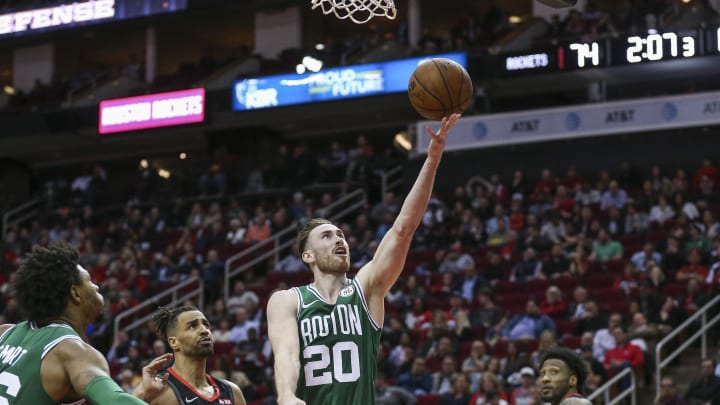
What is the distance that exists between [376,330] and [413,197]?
2.10 ft

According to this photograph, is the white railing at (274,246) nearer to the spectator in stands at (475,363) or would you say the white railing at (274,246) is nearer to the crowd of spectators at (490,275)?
the crowd of spectators at (490,275)

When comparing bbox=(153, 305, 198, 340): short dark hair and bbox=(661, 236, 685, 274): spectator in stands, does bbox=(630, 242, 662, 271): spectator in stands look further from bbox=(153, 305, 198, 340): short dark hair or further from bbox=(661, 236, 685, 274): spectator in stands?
bbox=(153, 305, 198, 340): short dark hair

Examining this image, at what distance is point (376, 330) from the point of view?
5742mm

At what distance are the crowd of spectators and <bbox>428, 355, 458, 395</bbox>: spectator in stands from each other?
0.02m

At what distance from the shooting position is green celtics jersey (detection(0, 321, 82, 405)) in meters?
4.54

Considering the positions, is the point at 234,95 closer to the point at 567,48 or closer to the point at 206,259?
the point at 206,259

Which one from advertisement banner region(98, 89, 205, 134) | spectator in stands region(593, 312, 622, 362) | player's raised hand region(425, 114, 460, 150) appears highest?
advertisement banner region(98, 89, 205, 134)

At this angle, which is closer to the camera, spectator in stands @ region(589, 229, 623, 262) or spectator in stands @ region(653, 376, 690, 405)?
spectator in stands @ region(653, 376, 690, 405)

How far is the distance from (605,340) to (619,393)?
0.63m

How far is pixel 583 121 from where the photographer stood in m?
19.9

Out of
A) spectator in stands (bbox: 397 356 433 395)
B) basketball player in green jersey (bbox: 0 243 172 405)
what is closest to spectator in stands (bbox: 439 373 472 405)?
spectator in stands (bbox: 397 356 433 395)

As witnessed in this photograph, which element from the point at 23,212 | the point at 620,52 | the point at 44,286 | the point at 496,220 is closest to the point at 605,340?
the point at 496,220

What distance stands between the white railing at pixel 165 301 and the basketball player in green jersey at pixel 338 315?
12.9 metres

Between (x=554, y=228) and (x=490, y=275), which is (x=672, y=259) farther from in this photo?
(x=490, y=275)
